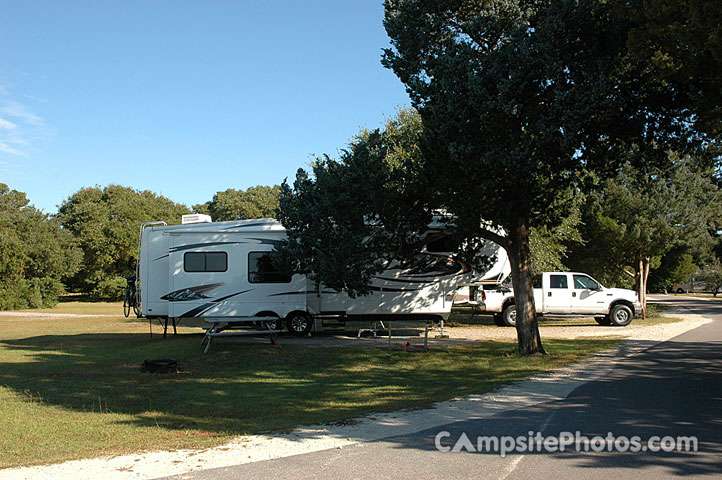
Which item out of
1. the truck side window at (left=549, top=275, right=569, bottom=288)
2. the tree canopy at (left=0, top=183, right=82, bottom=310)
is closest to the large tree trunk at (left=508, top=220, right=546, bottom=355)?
the truck side window at (left=549, top=275, right=569, bottom=288)

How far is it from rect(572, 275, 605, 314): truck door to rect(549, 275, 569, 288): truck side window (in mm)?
414

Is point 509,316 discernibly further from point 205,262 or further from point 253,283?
point 205,262

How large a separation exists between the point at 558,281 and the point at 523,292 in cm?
882

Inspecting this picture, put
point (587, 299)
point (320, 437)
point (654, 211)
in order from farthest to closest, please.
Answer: point (654, 211) → point (587, 299) → point (320, 437)

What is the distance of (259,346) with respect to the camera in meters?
15.4

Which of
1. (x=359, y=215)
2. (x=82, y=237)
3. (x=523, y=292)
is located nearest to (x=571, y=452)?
(x=523, y=292)

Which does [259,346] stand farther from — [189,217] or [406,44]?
[406,44]

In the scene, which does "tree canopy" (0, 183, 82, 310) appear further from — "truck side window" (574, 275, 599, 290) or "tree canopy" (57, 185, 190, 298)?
"truck side window" (574, 275, 599, 290)

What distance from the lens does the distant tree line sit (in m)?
37.2

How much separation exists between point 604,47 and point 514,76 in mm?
1848

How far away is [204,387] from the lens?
9.94 m

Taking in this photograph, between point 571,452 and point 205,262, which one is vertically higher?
point 205,262

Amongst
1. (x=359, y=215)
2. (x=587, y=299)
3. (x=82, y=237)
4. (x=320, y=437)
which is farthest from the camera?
(x=82, y=237)

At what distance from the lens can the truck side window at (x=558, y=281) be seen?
20953 millimetres
